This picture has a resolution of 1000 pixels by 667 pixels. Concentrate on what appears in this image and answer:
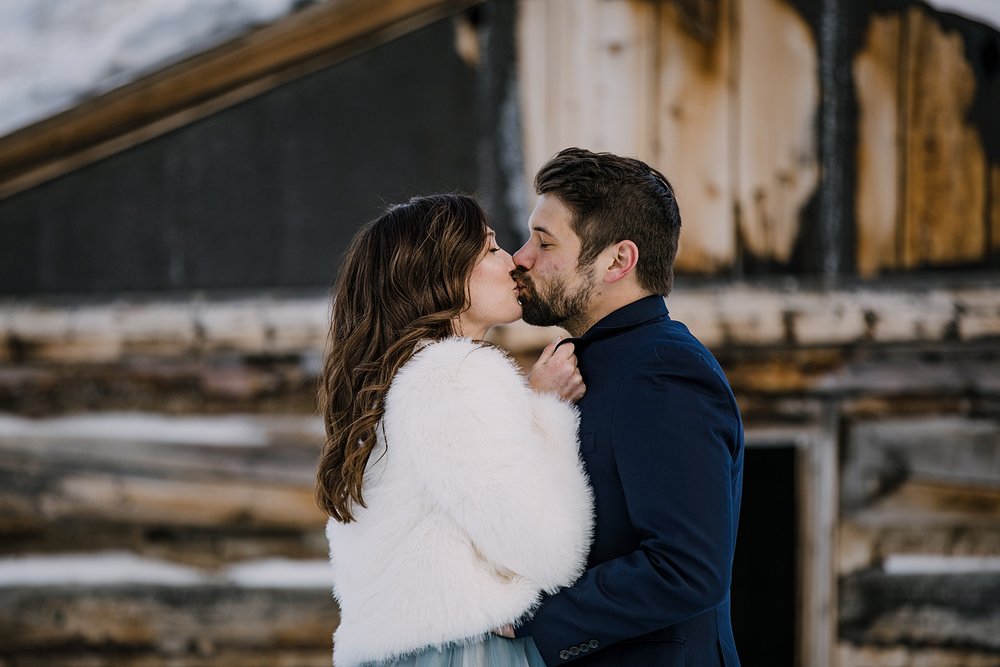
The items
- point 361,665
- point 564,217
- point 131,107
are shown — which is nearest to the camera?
point 361,665

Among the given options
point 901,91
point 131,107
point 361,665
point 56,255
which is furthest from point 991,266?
point 56,255

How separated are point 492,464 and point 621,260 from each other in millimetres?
524

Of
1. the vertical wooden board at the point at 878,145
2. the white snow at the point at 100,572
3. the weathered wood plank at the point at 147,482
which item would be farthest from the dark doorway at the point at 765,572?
the white snow at the point at 100,572

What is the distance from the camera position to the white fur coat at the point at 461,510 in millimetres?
1708

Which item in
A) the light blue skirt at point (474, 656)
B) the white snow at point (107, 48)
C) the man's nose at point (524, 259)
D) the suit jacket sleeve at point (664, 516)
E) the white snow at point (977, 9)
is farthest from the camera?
the white snow at point (977, 9)

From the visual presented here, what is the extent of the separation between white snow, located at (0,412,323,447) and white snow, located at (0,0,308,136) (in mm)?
1119

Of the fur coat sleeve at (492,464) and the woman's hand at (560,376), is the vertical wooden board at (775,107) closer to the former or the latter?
the woman's hand at (560,376)

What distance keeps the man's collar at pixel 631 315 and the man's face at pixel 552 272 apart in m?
0.07

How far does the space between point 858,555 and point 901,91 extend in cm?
178

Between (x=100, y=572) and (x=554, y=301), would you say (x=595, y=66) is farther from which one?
(x=100, y=572)

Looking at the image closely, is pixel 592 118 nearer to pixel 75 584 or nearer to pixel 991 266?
pixel 991 266

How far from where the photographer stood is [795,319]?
359 centimetres

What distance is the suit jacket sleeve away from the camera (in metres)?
1.66

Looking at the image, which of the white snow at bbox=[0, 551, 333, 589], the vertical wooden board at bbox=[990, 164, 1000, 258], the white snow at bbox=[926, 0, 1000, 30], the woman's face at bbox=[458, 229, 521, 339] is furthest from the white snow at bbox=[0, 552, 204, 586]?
the white snow at bbox=[926, 0, 1000, 30]
